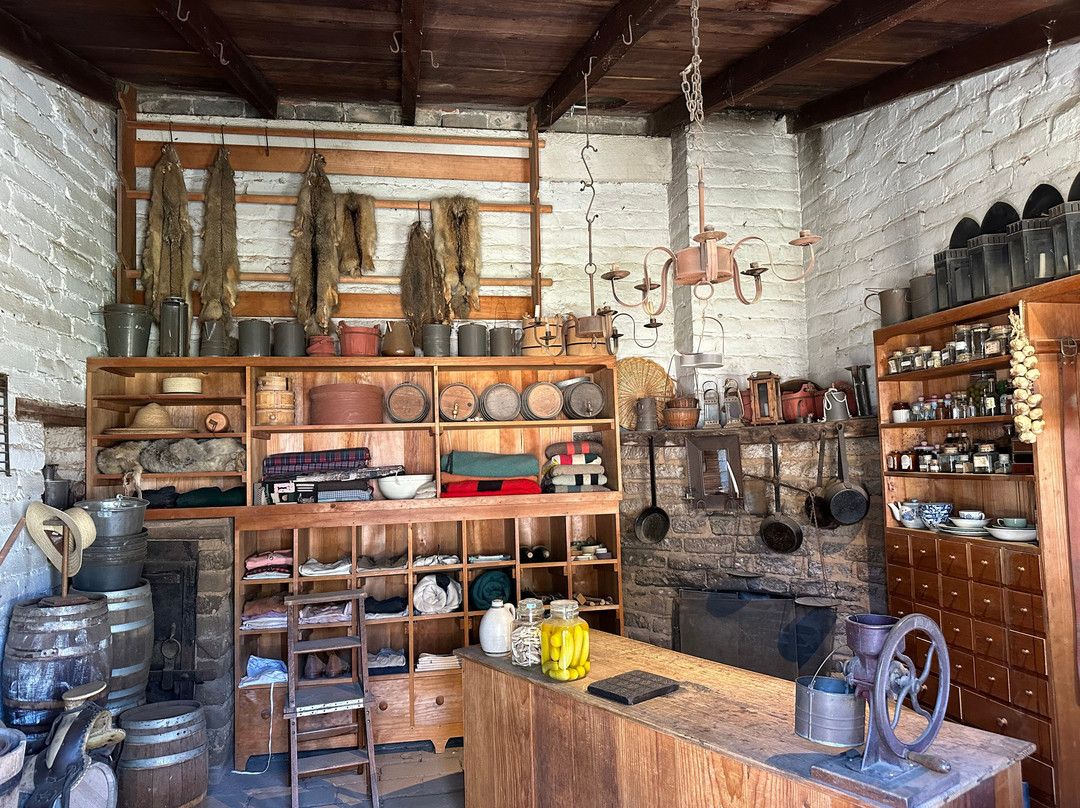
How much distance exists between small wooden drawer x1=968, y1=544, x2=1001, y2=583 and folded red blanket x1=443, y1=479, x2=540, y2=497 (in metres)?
2.51

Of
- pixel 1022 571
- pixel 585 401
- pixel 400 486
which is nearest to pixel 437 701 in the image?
pixel 400 486

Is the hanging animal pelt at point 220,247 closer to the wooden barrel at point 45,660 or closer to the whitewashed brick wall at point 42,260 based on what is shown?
the whitewashed brick wall at point 42,260

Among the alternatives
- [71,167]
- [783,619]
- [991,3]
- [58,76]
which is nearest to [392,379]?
[71,167]

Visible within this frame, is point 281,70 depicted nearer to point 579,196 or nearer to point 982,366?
point 579,196

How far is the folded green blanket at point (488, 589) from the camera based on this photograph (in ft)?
15.8

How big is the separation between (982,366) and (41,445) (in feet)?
16.1

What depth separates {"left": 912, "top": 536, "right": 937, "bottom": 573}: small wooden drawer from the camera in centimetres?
418

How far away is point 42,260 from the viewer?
12.8 ft

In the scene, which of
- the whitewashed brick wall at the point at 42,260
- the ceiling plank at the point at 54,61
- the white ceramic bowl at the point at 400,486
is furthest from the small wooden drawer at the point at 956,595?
the ceiling plank at the point at 54,61

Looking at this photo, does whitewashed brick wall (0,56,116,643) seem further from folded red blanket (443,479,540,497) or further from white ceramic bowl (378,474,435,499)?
folded red blanket (443,479,540,497)

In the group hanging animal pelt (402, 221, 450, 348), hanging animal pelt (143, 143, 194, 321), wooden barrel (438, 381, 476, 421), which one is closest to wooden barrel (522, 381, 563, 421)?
wooden barrel (438, 381, 476, 421)

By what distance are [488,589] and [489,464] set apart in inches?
31.7

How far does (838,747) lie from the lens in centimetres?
214

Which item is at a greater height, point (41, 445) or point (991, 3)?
point (991, 3)
